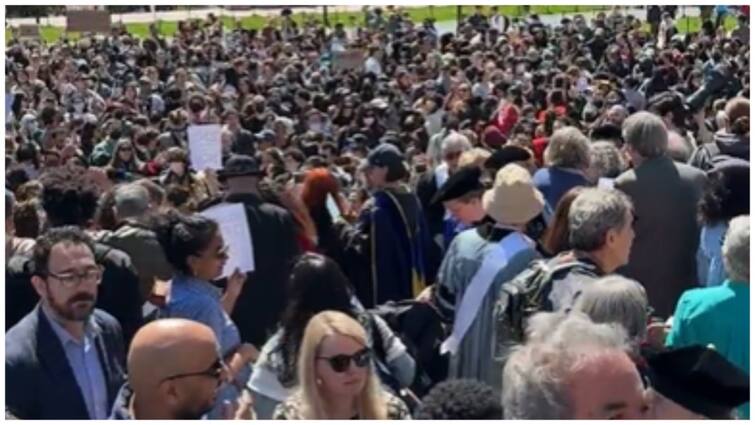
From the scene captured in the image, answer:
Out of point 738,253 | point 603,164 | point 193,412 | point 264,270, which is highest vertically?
point 738,253

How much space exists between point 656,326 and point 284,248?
211 centimetres

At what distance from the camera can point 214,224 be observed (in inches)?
228

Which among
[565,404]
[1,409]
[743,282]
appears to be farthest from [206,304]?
[565,404]

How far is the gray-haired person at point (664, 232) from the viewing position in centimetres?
705

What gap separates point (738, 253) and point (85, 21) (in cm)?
2201

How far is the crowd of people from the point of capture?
3.79 metres

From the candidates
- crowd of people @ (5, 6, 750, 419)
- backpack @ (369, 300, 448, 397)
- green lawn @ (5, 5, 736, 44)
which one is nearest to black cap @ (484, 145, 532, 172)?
crowd of people @ (5, 6, 750, 419)

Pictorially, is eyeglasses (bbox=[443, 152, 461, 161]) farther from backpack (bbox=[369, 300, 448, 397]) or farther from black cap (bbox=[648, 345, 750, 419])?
black cap (bbox=[648, 345, 750, 419])

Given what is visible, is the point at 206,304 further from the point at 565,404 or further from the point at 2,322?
the point at 565,404

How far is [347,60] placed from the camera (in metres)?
24.7

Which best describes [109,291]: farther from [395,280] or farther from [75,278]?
[395,280]

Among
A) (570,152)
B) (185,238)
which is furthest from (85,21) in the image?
(185,238)

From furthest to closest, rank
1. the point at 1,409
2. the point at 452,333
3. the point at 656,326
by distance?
the point at 452,333 → the point at 656,326 → the point at 1,409

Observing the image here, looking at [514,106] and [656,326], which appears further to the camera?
[514,106]
